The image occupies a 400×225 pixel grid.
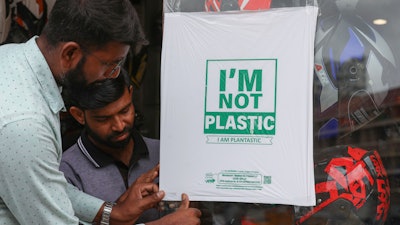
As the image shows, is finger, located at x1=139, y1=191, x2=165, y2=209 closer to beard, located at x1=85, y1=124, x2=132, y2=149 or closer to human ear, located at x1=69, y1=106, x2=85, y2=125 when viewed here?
beard, located at x1=85, y1=124, x2=132, y2=149

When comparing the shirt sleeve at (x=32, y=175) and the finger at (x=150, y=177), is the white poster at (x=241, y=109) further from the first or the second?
the shirt sleeve at (x=32, y=175)

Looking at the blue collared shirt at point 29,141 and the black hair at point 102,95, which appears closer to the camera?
the blue collared shirt at point 29,141

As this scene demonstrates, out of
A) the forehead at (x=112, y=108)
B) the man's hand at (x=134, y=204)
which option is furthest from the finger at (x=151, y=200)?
the forehead at (x=112, y=108)

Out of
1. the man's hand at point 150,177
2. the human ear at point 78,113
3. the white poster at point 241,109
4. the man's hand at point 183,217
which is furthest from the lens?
the human ear at point 78,113

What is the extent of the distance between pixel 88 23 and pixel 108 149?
3.14 ft

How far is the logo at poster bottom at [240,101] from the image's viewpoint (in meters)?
2.03

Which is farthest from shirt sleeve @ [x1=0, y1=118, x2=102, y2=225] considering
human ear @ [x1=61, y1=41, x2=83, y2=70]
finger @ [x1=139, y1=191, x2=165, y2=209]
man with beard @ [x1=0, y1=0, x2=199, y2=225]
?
finger @ [x1=139, y1=191, x2=165, y2=209]

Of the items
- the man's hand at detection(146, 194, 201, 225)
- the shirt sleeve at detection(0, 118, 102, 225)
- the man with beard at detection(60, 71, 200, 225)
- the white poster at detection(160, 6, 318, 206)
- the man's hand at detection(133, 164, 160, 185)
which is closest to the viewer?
the shirt sleeve at detection(0, 118, 102, 225)

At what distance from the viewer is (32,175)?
1589 millimetres

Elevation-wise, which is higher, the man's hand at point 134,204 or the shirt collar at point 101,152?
the shirt collar at point 101,152

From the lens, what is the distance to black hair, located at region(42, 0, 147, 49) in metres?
1.68

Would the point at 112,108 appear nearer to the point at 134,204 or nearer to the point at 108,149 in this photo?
the point at 108,149

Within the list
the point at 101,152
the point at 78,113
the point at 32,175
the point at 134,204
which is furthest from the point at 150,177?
the point at 32,175

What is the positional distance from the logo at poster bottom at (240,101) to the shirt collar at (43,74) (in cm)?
57
